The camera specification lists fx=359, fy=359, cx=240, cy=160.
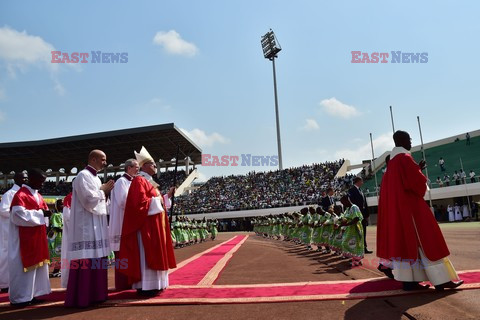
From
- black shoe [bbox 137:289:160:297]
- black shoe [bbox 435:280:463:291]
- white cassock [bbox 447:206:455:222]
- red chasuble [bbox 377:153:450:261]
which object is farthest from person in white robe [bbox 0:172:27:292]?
white cassock [bbox 447:206:455:222]

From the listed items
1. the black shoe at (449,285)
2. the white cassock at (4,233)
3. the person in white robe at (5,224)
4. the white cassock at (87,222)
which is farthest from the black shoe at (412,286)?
the white cassock at (4,233)

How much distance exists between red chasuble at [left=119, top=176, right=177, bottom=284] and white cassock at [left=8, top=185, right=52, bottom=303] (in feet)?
3.72

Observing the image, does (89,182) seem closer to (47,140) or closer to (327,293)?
(327,293)

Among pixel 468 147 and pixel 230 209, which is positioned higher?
pixel 468 147

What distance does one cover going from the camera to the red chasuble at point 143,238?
4.52m

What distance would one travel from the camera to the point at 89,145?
40.1m

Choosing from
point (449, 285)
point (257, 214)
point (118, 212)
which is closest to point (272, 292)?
point (449, 285)

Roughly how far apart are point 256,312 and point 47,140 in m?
41.6

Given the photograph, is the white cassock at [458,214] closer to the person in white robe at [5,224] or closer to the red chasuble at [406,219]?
the red chasuble at [406,219]

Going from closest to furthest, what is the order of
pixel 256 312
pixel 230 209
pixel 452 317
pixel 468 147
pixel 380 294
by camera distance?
pixel 452 317 → pixel 256 312 → pixel 380 294 → pixel 468 147 → pixel 230 209

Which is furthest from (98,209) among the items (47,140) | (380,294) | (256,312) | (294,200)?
(47,140)

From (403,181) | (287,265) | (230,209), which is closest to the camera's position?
(403,181)

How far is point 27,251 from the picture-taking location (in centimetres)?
466

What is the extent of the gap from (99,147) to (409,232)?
40413 millimetres
